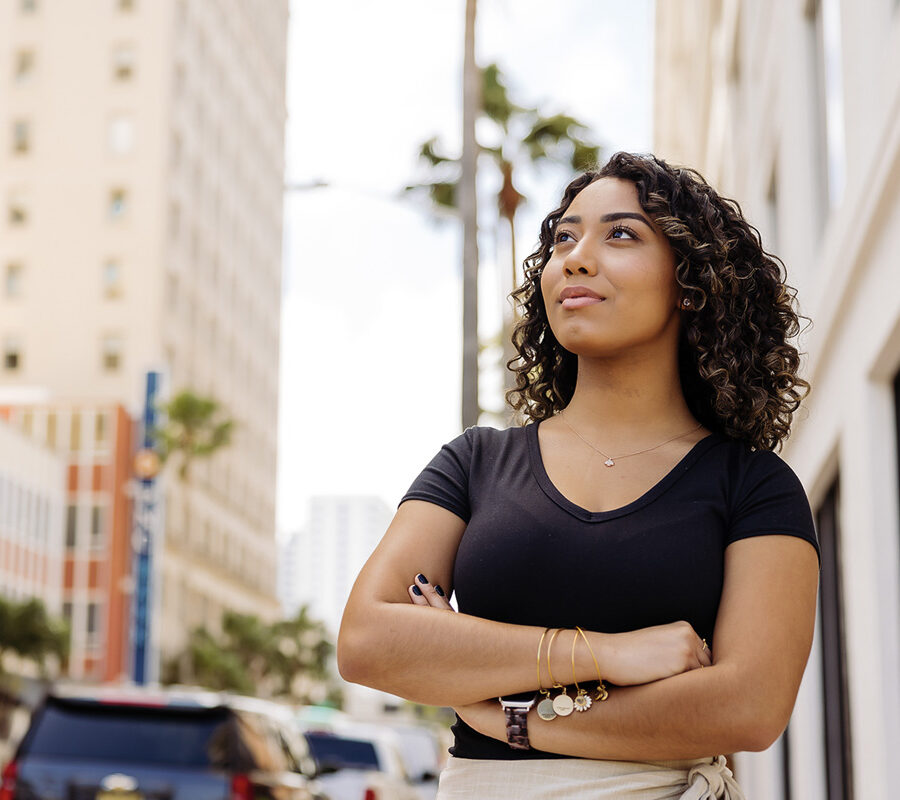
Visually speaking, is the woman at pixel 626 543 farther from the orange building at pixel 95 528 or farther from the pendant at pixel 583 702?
the orange building at pixel 95 528

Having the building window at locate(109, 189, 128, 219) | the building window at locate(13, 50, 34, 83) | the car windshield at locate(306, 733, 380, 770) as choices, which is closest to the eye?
the car windshield at locate(306, 733, 380, 770)

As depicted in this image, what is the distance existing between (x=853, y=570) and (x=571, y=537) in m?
5.63

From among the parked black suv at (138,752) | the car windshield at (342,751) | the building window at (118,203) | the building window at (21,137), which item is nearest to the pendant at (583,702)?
the parked black suv at (138,752)

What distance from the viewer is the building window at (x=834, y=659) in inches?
368

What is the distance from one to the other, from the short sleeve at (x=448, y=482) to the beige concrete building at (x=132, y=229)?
61850mm

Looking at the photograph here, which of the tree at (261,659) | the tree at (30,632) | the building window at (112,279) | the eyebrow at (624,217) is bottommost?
the tree at (261,659)

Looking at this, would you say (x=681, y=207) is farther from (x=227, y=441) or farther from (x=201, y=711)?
(x=227, y=441)

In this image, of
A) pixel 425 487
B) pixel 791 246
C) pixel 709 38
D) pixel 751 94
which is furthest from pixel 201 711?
pixel 709 38

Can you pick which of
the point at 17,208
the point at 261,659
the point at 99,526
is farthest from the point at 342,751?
the point at 17,208

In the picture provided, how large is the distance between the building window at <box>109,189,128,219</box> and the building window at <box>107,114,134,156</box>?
1.95m

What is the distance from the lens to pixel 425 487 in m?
2.84

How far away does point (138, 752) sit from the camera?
9016 millimetres

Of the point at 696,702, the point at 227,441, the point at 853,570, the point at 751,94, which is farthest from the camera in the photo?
the point at 227,441

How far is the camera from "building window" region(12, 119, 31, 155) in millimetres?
73938
